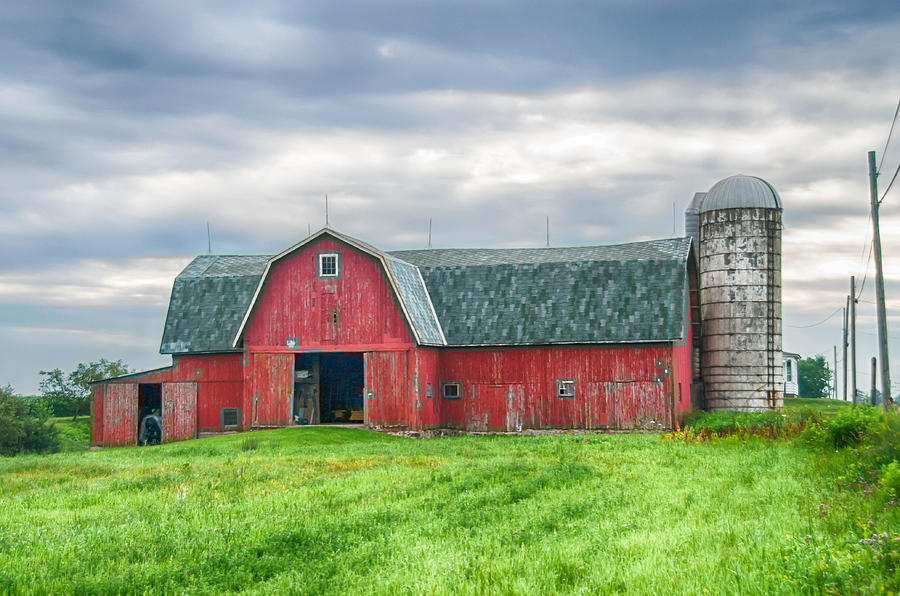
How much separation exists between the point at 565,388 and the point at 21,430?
3432 cm

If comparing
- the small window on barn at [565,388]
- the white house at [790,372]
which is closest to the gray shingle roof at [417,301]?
the small window on barn at [565,388]

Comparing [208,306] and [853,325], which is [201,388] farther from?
[853,325]

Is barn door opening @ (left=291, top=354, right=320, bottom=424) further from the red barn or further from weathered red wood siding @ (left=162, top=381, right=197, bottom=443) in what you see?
weathered red wood siding @ (left=162, top=381, right=197, bottom=443)

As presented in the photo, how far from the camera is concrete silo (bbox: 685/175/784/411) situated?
42.7 m

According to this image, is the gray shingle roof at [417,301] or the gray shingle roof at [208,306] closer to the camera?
the gray shingle roof at [417,301]

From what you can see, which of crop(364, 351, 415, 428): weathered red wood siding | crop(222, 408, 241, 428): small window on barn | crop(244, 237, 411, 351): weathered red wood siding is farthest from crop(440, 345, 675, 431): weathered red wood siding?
crop(222, 408, 241, 428): small window on barn

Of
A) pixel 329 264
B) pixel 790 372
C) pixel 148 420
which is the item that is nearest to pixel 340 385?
pixel 148 420

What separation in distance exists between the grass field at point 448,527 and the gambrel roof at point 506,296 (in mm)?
14953

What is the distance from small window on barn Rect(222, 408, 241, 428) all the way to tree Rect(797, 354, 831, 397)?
73.6m

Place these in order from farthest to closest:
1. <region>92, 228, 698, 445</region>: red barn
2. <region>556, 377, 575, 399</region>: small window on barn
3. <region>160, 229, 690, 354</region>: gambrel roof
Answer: <region>556, 377, 575, 399</region>: small window on barn < <region>160, 229, 690, 354</region>: gambrel roof < <region>92, 228, 698, 445</region>: red barn

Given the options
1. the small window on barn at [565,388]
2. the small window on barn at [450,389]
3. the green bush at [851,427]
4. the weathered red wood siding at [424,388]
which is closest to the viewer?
the green bush at [851,427]

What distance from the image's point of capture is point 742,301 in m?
42.7

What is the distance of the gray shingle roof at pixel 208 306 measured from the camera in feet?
135

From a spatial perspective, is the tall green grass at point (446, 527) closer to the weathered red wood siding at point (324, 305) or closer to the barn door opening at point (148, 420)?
the weathered red wood siding at point (324, 305)
